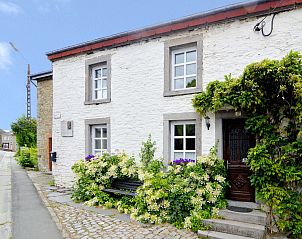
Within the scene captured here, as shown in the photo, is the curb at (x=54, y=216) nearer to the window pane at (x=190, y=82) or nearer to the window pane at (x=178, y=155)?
the window pane at (x=178, y=155)

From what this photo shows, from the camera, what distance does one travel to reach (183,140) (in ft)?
26.2

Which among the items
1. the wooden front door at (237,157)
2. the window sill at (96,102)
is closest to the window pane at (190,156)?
the wooden front door at (237,157)

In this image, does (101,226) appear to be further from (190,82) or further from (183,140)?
(190,82)

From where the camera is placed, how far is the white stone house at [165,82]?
6953 mm

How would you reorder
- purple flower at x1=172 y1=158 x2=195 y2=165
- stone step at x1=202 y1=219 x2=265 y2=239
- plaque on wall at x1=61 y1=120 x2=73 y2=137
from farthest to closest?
plaque on wall at x1=61 y1=120 x2=73 y2=137
purple flower at x1=172 y1=158 x2=195 y2=165
stone step at x1=202 y1=219 x2=265 y2=239

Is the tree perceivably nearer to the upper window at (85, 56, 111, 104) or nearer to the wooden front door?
the upper window at (85, 56, 111, 104)

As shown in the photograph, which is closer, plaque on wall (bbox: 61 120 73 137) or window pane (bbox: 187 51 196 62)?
window pane (bbox: 187 51 196 62)

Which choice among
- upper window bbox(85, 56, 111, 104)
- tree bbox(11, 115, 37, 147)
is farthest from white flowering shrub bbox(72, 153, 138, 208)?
tree bbox(11, 115, 37, 147)

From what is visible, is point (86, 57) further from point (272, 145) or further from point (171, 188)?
point (272, 145)

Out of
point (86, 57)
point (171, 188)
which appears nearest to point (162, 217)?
point (171, 188)

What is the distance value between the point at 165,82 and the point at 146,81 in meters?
0.76

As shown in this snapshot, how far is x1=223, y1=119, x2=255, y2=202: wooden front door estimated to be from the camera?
6928mm

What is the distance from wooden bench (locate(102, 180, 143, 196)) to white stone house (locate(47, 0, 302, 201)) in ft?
3.46

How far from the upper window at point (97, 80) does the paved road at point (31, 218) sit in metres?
4.07
